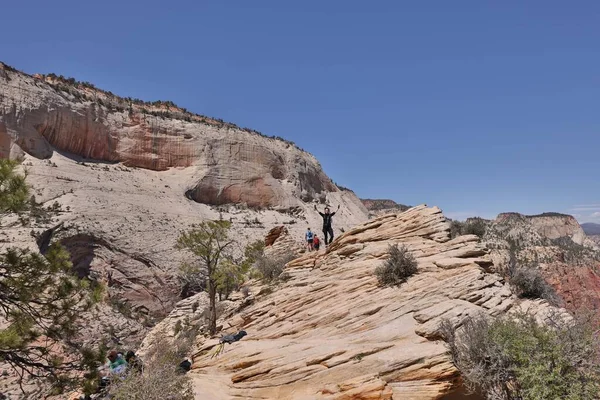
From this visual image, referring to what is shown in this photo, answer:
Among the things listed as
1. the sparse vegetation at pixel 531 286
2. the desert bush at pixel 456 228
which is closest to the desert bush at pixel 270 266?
the desert bush at pixel 456 228

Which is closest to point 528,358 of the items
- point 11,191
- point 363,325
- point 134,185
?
point 363,325

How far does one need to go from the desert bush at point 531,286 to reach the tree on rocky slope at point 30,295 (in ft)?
31.9

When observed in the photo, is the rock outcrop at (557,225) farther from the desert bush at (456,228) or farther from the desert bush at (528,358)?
the desert bush at (528,358)

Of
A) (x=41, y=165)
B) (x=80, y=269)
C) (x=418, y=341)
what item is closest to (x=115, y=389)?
(x=418, y=341)

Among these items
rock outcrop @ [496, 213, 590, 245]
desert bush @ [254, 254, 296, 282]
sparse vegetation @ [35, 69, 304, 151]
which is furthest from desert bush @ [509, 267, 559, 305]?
rock outcrop @ [496, 213, 590, 245]

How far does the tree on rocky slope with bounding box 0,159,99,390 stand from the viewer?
730cm

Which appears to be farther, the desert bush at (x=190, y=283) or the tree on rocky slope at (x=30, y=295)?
the desert bush at (x=190, y=283)

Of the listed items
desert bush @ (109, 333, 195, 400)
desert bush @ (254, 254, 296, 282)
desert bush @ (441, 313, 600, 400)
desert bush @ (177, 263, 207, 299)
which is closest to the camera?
desert bush @ (441, 313, 600, 400)

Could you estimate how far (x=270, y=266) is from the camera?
19.3 m

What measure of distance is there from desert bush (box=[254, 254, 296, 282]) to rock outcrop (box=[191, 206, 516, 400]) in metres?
4.03

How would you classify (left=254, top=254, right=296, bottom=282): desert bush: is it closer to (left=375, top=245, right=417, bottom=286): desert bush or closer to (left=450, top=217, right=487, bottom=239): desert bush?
(left=450, top=217, right=487, bottom=239): desert bush

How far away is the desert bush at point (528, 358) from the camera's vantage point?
19.5ft

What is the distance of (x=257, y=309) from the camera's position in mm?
14391

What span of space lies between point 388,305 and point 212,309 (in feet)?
25.1
